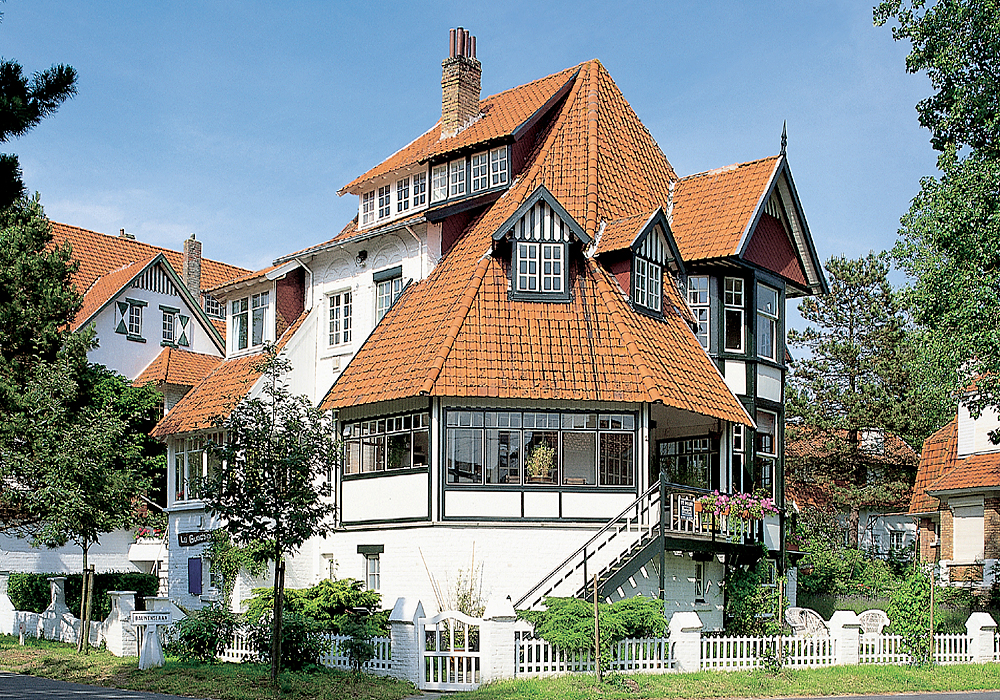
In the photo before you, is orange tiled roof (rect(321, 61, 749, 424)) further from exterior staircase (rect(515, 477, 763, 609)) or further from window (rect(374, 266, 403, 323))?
exterior staircase (rect(515, 477, 763, 609))

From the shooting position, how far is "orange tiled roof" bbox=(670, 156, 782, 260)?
1158 inches

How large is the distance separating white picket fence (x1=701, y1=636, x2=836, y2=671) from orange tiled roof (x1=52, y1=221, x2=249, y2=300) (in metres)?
31.5

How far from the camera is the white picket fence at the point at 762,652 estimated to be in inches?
866

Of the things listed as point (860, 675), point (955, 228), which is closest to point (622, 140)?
point (955, 228)

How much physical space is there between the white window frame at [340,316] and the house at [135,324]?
40.1 feet

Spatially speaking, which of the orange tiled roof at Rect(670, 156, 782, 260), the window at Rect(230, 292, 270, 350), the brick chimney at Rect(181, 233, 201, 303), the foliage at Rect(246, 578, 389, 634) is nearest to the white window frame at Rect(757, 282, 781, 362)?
the orange tiled roof at Rect(670, 156, 782, 260)

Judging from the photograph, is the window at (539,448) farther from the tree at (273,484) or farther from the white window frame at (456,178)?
the white window frame at (456,178)

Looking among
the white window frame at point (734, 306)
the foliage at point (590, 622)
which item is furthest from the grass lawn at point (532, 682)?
the white window frame at point (734, 306)

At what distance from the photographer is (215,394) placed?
109 feet

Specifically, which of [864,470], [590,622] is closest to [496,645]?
[590,622]

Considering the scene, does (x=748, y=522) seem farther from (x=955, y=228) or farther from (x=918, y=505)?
(x=918, y=505)

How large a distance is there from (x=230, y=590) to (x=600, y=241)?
12.8 metres

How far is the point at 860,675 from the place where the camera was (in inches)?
871

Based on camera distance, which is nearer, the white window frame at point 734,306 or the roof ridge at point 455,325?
the roof ridge at point 455,325
